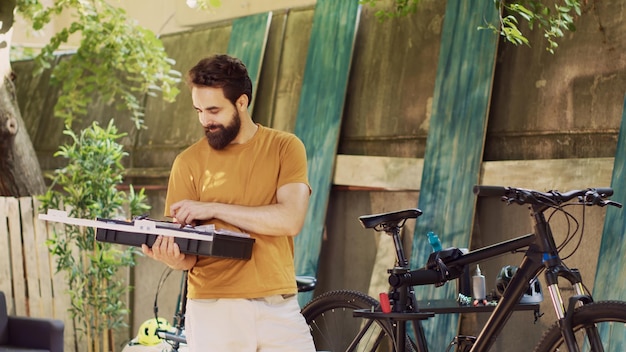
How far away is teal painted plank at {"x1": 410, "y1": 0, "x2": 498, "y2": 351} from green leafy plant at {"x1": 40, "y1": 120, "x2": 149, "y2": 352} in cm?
192

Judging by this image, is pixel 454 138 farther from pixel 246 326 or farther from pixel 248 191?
pixel 246 326

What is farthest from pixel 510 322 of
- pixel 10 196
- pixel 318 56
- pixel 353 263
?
pixel 10 196

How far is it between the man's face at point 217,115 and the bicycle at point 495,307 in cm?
83

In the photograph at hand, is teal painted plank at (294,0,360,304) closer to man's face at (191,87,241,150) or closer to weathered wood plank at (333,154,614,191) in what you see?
weathered wood plank at (333,154,614,191)

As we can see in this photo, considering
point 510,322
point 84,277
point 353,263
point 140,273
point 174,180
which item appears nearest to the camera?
point 174,180

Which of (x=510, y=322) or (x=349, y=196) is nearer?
(x=510, y=322)

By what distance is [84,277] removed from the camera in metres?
6.00

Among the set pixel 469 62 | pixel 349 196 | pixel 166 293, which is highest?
pixel 469 62

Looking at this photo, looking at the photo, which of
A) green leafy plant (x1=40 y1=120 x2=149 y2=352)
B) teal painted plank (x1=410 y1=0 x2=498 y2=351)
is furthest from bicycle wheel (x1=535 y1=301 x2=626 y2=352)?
green leafy plant (x1=40 y1=120 x2=149 y2=352)

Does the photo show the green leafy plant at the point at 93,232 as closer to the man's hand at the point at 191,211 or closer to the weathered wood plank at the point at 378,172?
the weathered wood plank at the point at 378,172

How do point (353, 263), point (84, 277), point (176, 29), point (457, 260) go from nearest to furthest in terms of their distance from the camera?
point (457, 260) < point (353, 263) < point (84, 277) < point (176, 29)

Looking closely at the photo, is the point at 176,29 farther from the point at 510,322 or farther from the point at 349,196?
the point at 510,322

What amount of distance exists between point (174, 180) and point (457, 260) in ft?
3.98

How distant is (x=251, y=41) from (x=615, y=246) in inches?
110
